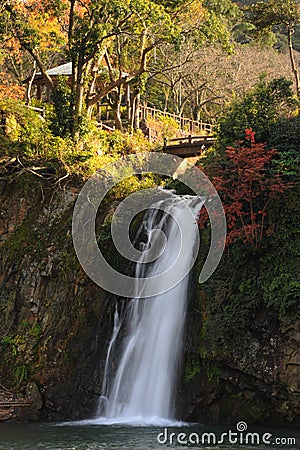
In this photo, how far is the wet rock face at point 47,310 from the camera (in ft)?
45.2

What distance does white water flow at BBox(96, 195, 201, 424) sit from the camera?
12.2 meters

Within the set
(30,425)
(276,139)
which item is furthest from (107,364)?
(276,139)

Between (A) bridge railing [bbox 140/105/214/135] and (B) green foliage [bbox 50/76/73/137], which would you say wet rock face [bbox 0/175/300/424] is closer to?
(B) green foliage [bbox 50/76/73/137]

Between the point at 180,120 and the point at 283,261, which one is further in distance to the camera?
the point at 180,120

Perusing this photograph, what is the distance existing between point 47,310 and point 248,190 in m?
6.35

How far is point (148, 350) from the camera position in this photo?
1288cm

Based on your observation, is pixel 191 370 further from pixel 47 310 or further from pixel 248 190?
pixel 47 310

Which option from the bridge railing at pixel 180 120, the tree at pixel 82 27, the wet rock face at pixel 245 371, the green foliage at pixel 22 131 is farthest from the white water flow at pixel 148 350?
the bridge railing at pixel 180 120

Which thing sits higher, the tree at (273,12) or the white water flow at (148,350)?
the tree at (273,12)
